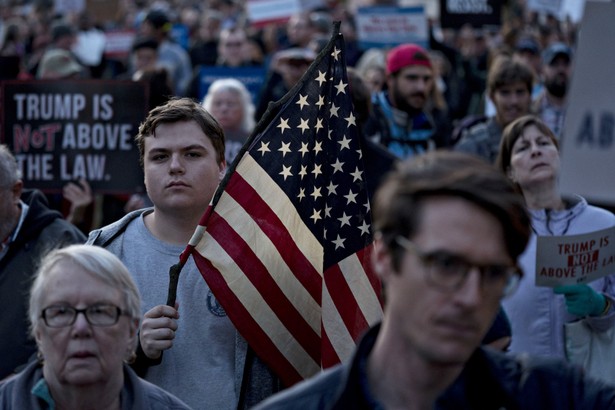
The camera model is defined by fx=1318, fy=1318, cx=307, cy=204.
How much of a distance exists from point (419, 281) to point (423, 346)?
131 mm

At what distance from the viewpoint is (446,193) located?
262cm

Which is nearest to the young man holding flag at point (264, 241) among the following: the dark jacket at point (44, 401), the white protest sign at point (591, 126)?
the dark jacket at point (44, 401)

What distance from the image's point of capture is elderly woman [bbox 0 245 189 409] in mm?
3633

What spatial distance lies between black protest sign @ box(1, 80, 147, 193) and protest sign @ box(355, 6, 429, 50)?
5.74m

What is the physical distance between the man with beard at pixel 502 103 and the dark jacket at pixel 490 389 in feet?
18.2

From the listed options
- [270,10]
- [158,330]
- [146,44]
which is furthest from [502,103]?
[270,10]

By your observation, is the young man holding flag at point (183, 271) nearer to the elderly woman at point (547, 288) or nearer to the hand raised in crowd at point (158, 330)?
the hand raised in crowd at point (158, 330)

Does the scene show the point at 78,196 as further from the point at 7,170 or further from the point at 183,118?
the point at 183,118

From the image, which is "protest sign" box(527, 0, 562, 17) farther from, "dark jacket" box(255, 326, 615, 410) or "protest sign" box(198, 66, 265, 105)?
"dark jacket" box(255, 326, 615, 410)

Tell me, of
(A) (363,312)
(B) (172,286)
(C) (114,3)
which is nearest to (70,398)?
(B) (172,286)

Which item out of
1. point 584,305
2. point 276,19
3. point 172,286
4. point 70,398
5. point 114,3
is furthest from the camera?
point 114,3

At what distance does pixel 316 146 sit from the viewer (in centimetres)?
493

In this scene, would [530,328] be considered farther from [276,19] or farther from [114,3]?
[114,3]

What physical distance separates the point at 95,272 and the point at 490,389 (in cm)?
137
